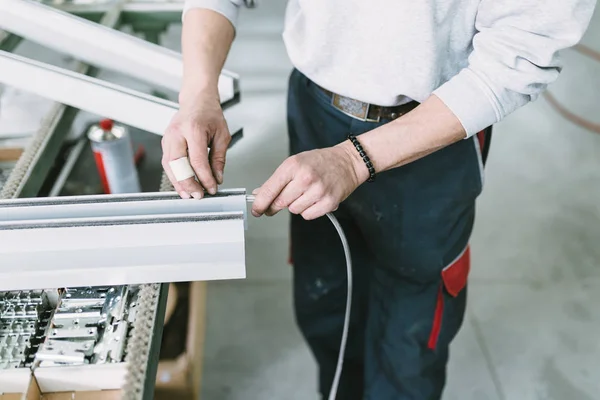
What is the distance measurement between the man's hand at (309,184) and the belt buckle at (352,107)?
0.50 feet

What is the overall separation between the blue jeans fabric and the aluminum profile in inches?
12.9

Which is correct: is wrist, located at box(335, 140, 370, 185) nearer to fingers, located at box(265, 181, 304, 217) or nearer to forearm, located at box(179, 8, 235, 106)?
fingers, located at box(265, 181, 304, 217)

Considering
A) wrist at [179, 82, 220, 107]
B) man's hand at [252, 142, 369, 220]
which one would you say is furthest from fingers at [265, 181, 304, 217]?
wrist at [179, 82, 220, 107]

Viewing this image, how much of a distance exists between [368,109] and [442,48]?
5.8 inches

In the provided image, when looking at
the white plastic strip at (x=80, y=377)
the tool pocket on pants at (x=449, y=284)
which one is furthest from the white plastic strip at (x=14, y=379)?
the tool pocket on pants at (x=449, y=284)

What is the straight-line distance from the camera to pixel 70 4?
129cm

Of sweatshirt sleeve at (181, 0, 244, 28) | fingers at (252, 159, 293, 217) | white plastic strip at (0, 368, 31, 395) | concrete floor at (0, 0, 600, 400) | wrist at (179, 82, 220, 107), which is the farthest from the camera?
concrete floor at (0, 0, 600, 400)

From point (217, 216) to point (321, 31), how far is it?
337 millimetres

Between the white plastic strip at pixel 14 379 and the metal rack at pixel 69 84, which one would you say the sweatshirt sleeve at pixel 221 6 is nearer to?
the metal rack at pixel 69 84

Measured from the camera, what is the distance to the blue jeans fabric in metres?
0.91

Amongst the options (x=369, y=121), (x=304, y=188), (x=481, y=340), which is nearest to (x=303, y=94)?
(x=369, y=121)

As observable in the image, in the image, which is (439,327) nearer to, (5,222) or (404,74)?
(404,74)

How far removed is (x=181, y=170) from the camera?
0.70m

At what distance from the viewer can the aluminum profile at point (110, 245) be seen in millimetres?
656
